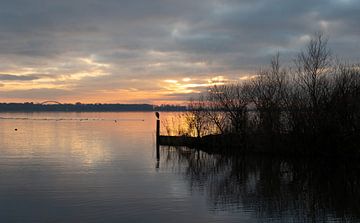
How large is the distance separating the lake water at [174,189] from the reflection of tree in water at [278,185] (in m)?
0.03

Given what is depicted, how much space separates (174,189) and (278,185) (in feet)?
14.3

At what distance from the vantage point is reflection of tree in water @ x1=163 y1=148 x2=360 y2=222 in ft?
45.1

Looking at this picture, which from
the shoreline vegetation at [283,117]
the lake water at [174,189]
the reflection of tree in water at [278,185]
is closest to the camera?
the lake water at [174,189]

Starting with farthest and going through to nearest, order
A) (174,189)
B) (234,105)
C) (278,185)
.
→ (234,105), (278,185), (174,189)

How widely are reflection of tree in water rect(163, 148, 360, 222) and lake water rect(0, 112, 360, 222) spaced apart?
0.10 ft

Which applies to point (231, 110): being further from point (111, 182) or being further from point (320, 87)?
point (111, 182)

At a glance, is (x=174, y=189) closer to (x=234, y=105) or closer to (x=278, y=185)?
(x=278, y=185)

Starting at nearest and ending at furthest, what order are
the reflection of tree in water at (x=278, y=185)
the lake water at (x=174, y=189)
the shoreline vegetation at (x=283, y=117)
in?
the lake water at (x=174, y=189) → the reflection of tree in water at (x=278, y=185) → the shoreline vegetation at (x=283, y=117)

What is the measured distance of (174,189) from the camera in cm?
1725

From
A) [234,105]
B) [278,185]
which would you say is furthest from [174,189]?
[234,105]

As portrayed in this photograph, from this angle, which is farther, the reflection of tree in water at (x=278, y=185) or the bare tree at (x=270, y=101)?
the bare tree at (x=270, y=101)

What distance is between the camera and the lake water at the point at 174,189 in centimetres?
1308

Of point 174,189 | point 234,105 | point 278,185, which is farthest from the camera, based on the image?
point 234,105

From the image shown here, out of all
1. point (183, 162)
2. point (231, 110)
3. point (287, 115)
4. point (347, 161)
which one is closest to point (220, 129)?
point (231, 110)
